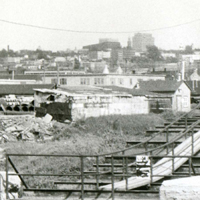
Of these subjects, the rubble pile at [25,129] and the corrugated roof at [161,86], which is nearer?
the rubble pile at [25,129]

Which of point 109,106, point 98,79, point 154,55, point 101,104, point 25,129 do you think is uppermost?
point 154,55

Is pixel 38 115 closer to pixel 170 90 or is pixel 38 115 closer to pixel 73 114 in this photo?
pixel 73 114

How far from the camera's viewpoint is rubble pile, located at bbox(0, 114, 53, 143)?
27703mm

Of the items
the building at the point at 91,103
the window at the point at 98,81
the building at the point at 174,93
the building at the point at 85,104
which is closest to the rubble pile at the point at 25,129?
the building at the point at 85,104

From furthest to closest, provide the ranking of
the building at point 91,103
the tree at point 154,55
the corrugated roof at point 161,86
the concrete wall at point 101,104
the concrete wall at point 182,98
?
1. the tree at point 154,55
2. the corrugated roof at point 161,86
3. the concrete wall at point 182,98
4. the building at point 91,103
5. the concrete wall at point 101,104

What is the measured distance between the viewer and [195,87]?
241 feet

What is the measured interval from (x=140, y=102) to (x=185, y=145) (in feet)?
88.4

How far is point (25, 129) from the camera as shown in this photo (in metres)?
29.3

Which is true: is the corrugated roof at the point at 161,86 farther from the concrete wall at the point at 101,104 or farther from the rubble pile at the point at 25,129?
the rubble pile at the point at 25,129

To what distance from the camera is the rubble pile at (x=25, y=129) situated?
27.7 meters

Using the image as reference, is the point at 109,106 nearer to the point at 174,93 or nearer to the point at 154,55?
the point at 174,93

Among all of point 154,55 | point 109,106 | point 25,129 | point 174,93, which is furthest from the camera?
point 154,55

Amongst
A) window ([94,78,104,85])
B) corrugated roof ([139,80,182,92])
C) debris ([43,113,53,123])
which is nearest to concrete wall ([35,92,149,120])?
debris ([43,113,53,123])

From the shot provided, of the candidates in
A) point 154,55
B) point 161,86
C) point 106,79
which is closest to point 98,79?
point 106,79
